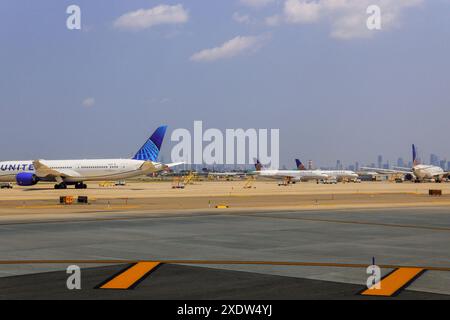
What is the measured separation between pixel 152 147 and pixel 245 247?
7967 cm

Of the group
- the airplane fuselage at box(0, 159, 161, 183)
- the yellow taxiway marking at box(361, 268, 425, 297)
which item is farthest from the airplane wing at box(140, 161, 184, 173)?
the yellow taxiway marking at box(361, 268, 425, 297)

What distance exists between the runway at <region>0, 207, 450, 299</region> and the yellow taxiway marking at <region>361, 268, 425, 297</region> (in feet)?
0.90

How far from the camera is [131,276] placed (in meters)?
15.9

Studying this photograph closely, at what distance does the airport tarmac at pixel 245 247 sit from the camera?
14.9 meters

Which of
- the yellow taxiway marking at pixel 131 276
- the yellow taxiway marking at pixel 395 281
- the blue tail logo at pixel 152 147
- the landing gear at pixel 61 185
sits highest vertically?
the blue tail logo at pixel 152 147

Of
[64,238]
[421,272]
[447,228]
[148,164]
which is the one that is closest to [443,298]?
[421,272]

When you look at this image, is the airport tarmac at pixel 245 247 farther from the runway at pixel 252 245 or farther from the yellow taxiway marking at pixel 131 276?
the yellow taxiway marking at pixel 131 276

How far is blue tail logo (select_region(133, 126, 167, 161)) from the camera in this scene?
329ft

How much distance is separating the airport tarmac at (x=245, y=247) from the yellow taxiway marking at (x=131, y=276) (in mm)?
307

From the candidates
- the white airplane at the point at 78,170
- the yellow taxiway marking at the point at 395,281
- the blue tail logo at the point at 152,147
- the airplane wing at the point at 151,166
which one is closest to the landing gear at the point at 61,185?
the white airplane at the point at 78,170

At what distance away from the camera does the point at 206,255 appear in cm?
2034

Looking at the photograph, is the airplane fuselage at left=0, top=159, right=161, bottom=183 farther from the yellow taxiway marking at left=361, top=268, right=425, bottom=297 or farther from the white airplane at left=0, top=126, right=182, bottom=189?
the yellow taxiway marking at left=361, top=268, right=425, bottom=297
